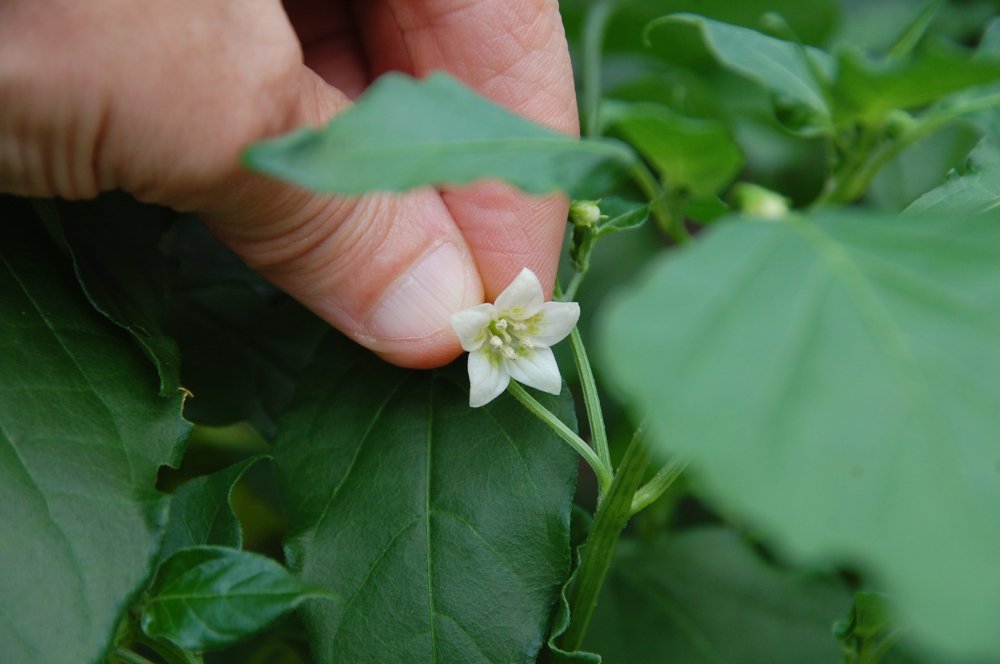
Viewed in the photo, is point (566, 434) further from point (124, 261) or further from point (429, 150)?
point (124, 261)

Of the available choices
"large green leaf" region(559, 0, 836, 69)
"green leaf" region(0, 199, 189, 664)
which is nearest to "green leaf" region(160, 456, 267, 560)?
"green leaf" region(0, 199, 189, 664)

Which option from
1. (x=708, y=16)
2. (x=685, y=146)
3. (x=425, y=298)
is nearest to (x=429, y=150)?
(x=685, y=146)

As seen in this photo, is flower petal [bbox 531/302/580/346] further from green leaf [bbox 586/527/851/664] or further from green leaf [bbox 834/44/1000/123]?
green leaf [bbox 586/527/851/664]

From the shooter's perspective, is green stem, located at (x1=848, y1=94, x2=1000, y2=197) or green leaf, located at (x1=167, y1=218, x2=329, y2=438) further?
green leaf, located at (x1=167, y1=218, x2=329, y2=438)

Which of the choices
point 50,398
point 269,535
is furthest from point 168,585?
point 269,535

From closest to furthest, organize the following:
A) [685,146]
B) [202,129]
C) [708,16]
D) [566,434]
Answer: [685,146] → [202,129] → [566,434] → [708,16]

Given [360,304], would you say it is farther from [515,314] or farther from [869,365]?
[869,365]
